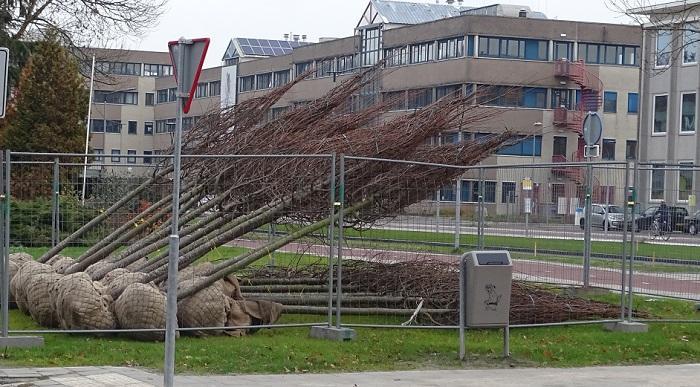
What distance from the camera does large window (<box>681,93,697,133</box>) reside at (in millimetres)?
59875

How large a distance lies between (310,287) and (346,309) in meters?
1.26

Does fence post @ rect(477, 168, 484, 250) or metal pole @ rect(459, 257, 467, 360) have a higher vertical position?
fence post @ rect(477, 168, 484, 250)

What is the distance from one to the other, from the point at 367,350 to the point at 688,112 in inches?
1992

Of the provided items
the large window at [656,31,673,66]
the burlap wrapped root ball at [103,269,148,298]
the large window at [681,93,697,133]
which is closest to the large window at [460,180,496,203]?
the burlap wrapped root ball at [103,269,148,298]

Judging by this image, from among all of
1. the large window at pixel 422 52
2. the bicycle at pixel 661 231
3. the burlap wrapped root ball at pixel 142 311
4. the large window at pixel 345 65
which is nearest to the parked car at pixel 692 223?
the bicycle at pixel 661 231

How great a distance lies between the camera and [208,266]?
48.2ft

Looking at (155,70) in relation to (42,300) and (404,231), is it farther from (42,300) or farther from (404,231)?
(42,300)

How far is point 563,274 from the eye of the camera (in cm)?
1703

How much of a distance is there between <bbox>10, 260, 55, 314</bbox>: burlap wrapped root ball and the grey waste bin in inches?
228

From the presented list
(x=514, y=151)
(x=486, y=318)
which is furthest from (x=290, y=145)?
(x=514, y=151)

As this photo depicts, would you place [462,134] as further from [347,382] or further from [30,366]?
[30,366]

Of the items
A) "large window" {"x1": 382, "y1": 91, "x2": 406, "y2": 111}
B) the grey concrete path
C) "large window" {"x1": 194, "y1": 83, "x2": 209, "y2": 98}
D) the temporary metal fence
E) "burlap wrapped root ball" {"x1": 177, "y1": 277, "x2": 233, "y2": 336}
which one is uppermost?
"large window" {"x1": 194, "y1": 83, "x2": 209, "y2": 98}

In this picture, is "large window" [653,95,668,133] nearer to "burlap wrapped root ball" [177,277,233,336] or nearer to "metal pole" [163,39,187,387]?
"burlap wrapped root ball" [177,277,233,336]

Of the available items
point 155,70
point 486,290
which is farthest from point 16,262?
point 155,70
